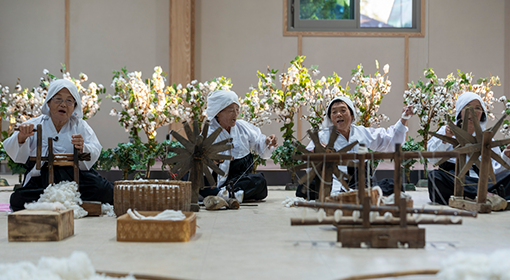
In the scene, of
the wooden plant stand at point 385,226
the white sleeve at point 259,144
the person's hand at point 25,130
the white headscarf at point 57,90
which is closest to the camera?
the wooden plant stand at point 385,226

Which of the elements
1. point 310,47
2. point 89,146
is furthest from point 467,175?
point 310,47

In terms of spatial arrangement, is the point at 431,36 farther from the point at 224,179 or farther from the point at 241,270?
the point at 241,270

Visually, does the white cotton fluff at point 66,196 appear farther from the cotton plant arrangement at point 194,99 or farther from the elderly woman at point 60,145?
the cotton plant arrangement at point 194,99

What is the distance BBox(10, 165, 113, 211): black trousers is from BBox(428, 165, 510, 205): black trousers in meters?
2.85

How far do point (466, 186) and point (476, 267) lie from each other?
258 cm

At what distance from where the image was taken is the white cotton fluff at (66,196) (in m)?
3.57

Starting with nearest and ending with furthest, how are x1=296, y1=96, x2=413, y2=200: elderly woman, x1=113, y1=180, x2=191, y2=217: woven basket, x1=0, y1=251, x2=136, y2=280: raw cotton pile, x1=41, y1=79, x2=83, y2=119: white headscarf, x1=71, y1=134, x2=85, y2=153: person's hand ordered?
x1=0, y1=251, x2=136, y2=280: raw cotton pile → x1=113, y1=180, x2=191, y2=217: woven basket → x1=71, y1=134, x2=85, y2=153: person's hand → x1=41, y1=79, x2=83, y2=119: white headscarf → x1=296, y1=96, x2=413, y2=200: elderly woman

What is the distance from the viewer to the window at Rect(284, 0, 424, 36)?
8.70m

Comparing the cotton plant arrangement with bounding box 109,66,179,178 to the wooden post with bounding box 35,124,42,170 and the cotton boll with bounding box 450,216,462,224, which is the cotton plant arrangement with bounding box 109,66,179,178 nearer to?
the wooden post with bounding box 35,124,42,170

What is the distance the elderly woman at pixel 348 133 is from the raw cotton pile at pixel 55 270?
8.30 ft

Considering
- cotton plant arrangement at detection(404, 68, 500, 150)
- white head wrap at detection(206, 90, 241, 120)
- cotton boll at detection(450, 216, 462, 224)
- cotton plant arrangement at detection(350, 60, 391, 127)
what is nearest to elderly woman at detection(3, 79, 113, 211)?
white head wrap at detection(206, 90, 241, 120)

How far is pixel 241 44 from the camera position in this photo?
8.69 m

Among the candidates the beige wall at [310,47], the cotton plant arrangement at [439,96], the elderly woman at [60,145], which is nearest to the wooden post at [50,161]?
the elderly woman at [60,145]

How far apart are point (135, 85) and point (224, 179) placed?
5.23ft
